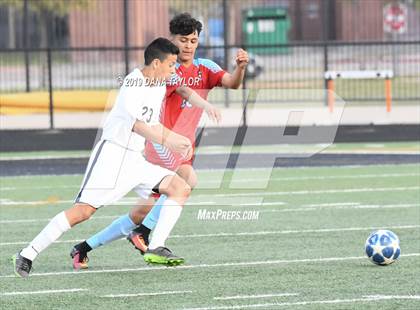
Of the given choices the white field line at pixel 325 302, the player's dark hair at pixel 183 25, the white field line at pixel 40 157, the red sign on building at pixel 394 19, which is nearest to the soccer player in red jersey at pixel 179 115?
the player's dark hair at pixel 183 25

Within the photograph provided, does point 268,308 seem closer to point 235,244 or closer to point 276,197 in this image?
point 235,244

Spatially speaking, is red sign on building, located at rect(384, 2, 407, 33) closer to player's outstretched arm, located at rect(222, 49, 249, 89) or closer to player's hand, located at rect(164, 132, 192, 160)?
player's outstretched arm, located at rect(222, 49, 249, 89)

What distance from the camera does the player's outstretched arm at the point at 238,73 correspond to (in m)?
9.49

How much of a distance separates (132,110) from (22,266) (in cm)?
139

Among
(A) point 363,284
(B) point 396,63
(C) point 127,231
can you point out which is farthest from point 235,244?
(B) point 396,63

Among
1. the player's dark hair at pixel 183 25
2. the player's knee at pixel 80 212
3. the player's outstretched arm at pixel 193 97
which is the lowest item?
the player's knee at pixel 80 212

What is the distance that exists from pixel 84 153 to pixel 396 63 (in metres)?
8.24

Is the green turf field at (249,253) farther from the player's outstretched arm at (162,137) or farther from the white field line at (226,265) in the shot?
the player's outstretched arm at (162,137)

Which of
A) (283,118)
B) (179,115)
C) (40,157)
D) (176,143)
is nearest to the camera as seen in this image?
(176,143)

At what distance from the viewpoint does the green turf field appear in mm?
8008

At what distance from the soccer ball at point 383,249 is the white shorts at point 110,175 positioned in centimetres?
181

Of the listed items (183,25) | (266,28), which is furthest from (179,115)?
(266,28)

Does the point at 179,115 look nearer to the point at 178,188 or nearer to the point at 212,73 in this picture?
the point at 212,73

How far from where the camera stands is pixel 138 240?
959 cm
